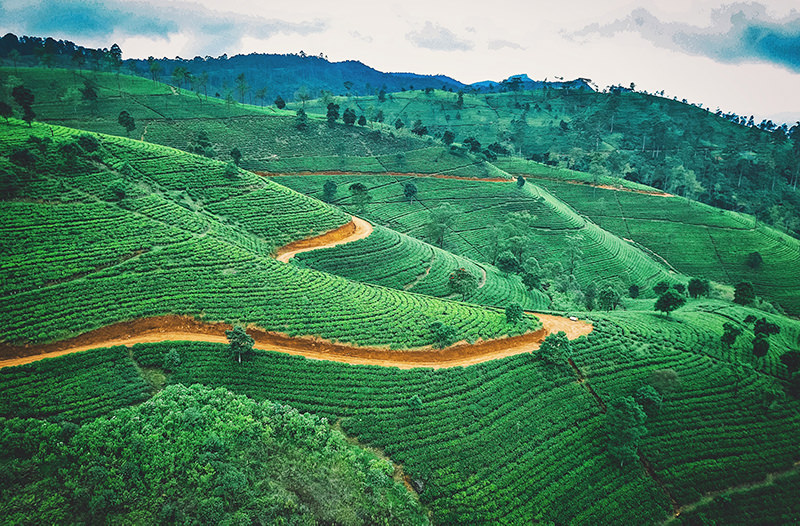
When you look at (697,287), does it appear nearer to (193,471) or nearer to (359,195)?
(359,195)

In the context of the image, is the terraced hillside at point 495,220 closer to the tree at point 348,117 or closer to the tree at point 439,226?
the tree at point 439,226

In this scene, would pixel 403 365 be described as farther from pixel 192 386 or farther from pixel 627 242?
pixel 627 242

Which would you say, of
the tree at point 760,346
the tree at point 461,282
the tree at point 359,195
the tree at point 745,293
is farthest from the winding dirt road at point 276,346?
the tree at point 359,195

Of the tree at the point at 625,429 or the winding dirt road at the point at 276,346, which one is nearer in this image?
the tree at the point at 625,429

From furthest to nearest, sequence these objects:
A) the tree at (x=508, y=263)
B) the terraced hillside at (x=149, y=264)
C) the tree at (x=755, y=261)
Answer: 1. the tree at (x=755, y=261)
2. the tree at (x=508, y=263)
3. the terraced hillside at (x=149, y=264)

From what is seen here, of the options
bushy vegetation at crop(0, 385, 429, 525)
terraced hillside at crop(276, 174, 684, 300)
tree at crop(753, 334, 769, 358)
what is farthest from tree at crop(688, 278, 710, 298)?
bushy vegetation at crop(0, 385, 429, 525)

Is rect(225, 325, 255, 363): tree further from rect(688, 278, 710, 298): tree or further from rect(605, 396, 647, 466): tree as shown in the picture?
rect(688, 278, 710, 298): tree
